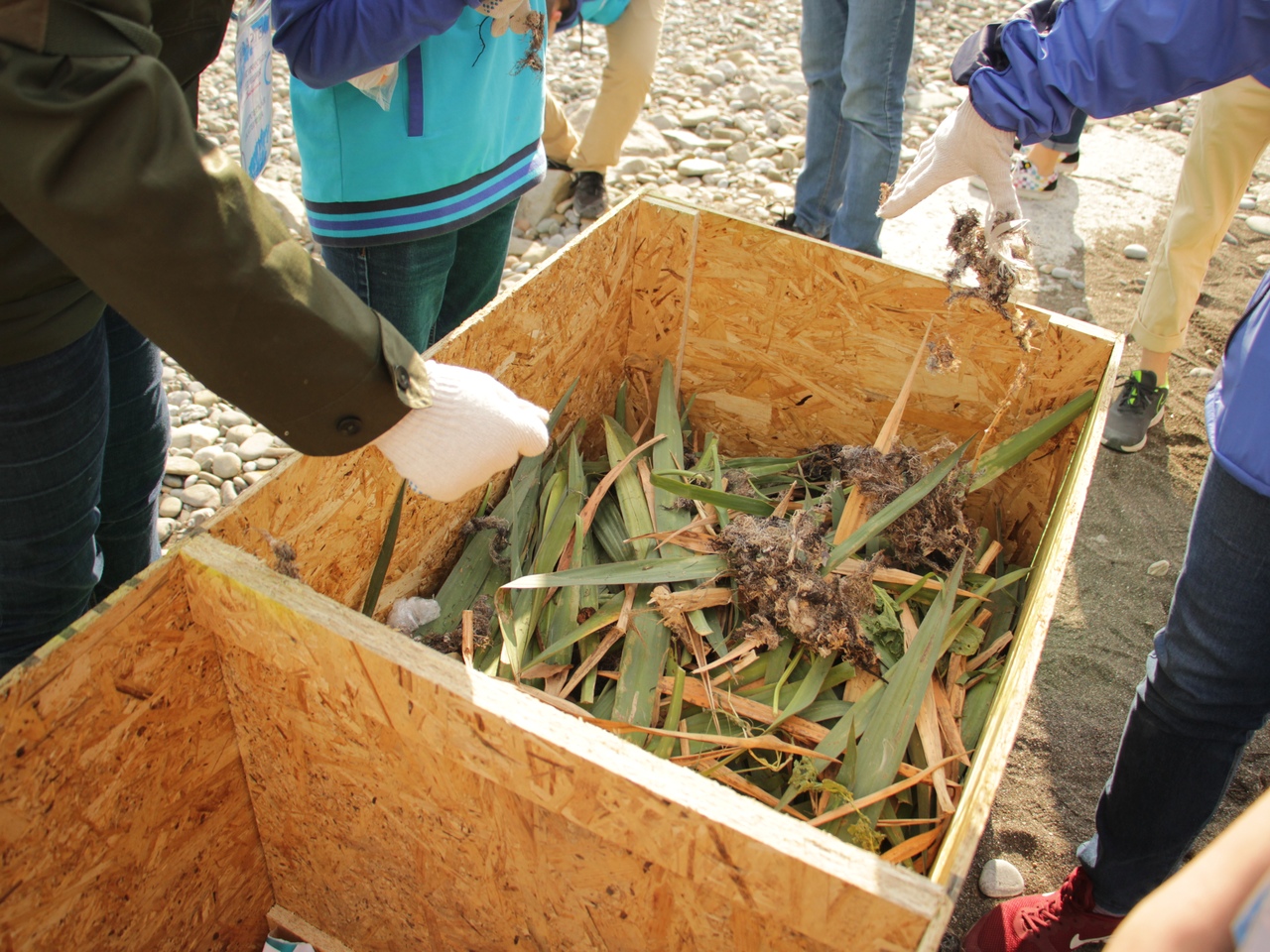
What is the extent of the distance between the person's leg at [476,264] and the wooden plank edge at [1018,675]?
1.48 meters

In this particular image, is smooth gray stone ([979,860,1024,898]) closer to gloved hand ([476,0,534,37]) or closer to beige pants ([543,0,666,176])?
gloved hand ([476,0,534,37])

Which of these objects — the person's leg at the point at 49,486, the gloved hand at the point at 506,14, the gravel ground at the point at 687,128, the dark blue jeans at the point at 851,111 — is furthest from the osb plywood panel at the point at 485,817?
the dark blue jeans at the point at 851,111

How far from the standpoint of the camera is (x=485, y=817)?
1341 millimetres

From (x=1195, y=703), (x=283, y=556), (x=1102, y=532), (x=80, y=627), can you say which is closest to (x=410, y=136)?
(x=283, y=556)

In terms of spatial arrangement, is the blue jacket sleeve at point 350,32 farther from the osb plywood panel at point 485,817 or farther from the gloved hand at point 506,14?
the osb plywood panel at point 485,817

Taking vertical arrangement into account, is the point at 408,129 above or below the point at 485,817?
above

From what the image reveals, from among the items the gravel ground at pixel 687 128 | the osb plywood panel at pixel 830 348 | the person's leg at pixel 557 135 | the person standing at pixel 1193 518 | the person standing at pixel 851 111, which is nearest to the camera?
the person standing at pixel 1193 518

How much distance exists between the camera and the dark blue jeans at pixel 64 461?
1428mm

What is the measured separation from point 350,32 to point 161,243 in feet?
3.05

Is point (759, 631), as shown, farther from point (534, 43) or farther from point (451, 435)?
point (534, 43)

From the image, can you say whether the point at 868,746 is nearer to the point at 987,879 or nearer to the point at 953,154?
the point at 987,879

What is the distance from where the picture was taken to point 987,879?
2.17 m

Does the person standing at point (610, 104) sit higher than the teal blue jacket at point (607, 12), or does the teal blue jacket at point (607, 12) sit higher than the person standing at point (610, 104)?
the teal blue jacket at point (607, 12)

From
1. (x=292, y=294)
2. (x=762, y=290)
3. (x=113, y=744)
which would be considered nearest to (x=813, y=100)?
(x=762, y=290)
